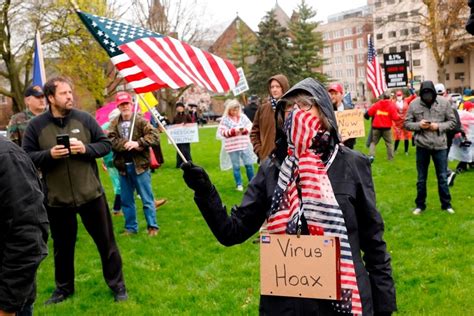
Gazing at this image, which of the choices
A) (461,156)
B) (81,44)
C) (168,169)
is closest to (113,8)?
(81,44)

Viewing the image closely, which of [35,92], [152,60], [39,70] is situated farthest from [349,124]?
[152,60]

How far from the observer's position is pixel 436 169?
8203mm

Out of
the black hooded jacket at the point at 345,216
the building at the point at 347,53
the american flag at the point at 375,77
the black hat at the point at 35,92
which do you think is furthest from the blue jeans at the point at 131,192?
the building at the point at 347,53

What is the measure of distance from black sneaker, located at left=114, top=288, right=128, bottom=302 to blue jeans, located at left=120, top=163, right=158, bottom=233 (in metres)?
2.42

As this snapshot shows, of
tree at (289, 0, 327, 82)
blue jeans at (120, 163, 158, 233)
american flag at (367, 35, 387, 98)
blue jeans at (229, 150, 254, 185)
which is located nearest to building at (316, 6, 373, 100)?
tree at (289, 0, 327, 82)

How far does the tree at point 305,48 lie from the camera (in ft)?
206

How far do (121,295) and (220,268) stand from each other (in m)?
1.31

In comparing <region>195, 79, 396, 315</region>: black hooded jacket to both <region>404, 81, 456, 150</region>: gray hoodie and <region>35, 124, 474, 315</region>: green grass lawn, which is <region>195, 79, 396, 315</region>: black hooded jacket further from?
<region>404, 81, 456, 150</region>: gray hoodie

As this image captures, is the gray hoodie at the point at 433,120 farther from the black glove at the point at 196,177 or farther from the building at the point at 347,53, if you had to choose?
the building at the point at 347,53

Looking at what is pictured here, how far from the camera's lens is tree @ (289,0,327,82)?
62.9 meters

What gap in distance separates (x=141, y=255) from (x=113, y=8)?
1223 inches

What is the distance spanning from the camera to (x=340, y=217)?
2.67 meters

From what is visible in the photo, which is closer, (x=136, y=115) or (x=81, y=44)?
(x=136, y=115)

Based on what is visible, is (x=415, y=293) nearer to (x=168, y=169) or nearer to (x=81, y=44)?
(x=168, y=169)
